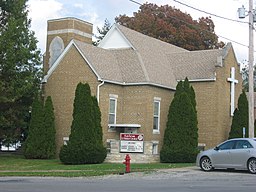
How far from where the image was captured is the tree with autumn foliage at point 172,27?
57.5 meters

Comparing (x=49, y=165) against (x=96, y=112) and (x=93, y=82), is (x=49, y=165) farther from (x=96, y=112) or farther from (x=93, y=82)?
(x=93, y=82)

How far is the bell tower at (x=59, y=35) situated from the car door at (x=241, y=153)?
19.5 meters

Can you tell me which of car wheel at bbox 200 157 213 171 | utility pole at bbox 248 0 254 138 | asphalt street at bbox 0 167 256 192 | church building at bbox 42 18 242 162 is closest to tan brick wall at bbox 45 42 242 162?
church building at bbox 42 18 242 162

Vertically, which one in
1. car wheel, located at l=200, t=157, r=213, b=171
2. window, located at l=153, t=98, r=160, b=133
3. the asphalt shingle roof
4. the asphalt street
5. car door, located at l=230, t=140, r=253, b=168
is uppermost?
the asphalt shingle roof

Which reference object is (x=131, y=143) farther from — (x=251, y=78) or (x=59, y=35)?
(x=59, y=35)

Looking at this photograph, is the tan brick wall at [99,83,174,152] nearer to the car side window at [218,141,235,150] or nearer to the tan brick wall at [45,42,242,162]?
the tan brick wall at [45,42,242,162]

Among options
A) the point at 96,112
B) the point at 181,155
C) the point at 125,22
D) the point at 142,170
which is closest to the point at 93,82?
the point at 96,112

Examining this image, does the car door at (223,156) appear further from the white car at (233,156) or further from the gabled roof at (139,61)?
the gabled roof at (139,61)

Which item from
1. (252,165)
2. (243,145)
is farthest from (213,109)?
(252,165)

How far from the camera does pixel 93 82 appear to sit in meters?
32.9

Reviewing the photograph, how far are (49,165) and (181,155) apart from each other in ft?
28.2

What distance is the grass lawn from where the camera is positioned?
76.9 feet

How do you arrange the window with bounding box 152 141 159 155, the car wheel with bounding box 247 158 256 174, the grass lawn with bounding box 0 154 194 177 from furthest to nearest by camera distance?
1. the window with bounding box 152 141 159 155
2. the grass lawn with bounding box 0 154 194 177
3. the car wheel with bounding box 247 158 256 174

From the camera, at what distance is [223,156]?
23578mm
